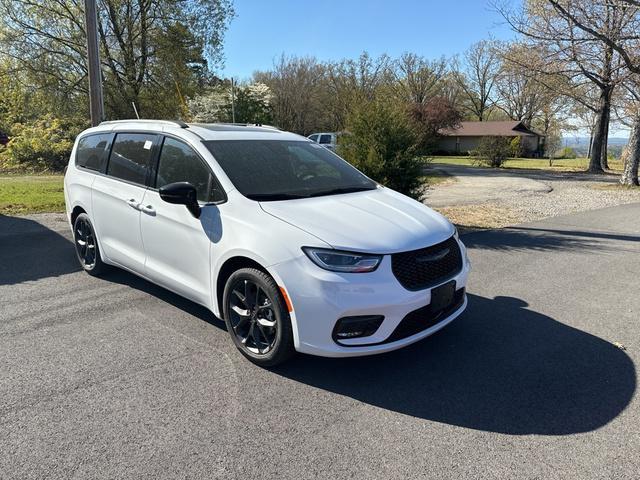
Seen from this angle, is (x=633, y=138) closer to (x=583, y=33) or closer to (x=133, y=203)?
(x=583, y=33)

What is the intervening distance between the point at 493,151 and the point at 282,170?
91.0ft

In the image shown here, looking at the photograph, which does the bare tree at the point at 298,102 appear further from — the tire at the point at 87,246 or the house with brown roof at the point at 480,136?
the tire at the point at 87,246

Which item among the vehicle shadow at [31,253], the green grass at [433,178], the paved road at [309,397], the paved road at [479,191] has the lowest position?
the paved road at [309,397]

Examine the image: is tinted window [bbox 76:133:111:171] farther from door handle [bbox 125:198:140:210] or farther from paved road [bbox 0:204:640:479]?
paved road [bbox 0:204:640:479]

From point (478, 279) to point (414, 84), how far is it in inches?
2180

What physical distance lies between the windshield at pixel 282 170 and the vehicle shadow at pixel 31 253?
3.10 meters

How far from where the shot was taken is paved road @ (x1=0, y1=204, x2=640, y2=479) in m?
2.57

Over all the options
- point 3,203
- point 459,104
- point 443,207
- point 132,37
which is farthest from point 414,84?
point 3,203

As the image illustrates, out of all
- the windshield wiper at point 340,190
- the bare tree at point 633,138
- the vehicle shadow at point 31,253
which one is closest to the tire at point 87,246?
the vehicle shadow at point 31,253

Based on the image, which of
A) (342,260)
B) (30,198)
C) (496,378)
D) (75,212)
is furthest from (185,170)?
(30,198)

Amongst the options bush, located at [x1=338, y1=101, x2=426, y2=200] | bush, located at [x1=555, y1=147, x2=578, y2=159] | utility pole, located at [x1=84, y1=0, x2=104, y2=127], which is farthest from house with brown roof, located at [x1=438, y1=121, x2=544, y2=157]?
utility pole, located at [x1=84, y1=0, x2=104, y2=127]

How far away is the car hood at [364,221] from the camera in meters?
3.26

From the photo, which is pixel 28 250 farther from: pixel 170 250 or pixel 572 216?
pixel 572 216

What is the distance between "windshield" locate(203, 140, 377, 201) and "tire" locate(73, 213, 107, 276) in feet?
7.21
